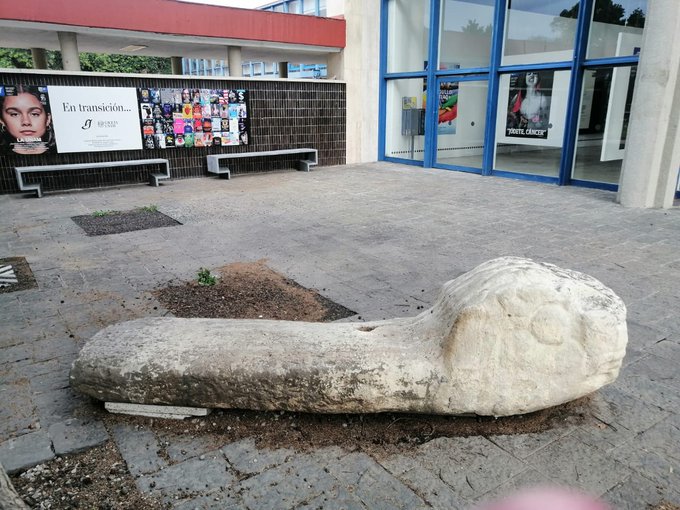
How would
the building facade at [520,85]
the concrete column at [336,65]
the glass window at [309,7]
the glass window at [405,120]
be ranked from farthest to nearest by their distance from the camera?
1. the glass window at [309,7]
2. the glass window at [405,120]
3. the concrete column at [336,65]
4. the building facade at [520,85]

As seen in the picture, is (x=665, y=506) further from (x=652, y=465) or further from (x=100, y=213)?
(x=100, y=213)

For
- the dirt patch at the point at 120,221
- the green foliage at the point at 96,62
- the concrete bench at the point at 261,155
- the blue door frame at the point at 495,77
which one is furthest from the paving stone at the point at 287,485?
the green foliage at the point at 96,62

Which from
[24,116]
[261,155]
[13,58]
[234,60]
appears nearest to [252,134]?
[261,155]

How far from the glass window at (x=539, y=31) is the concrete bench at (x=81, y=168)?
7.79 m

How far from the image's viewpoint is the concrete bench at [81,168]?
9.49 m

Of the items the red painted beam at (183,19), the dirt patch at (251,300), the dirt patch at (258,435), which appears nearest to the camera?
the dirt patch at (258,435)

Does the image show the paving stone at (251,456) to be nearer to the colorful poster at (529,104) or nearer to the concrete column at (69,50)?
the colorful poster at (529,104)

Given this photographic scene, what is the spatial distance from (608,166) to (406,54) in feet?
20.2

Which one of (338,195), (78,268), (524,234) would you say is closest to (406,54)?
(338,195)

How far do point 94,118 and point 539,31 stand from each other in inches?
361

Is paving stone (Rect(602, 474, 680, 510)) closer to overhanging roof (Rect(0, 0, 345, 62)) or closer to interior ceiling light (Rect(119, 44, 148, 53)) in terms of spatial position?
overhanging roof (Rect(0, 0, 345, 62))

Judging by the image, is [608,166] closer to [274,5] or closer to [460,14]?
[460,14]

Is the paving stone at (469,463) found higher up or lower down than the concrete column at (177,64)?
lower down

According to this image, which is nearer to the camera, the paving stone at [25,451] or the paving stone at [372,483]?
the paving stone at [372,483]
